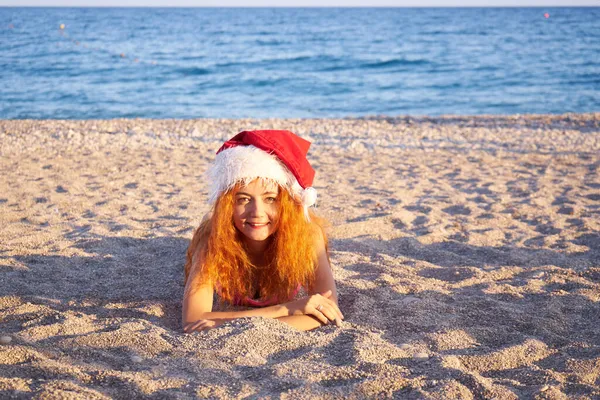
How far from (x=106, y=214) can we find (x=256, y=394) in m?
3.43

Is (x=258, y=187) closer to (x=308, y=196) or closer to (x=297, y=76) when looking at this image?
(x=308, y=196)

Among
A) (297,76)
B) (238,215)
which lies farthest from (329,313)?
(297,76)

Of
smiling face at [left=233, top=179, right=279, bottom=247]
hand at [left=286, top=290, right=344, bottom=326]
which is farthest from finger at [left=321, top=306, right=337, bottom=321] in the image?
smiling face at [left=233, top=179, right=279, bottom=247]

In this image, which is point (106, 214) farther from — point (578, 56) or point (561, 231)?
point (578, 56)

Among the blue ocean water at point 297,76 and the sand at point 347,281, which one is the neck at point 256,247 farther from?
the blue ocean water at point 297,76

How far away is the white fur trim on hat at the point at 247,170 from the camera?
281 cm

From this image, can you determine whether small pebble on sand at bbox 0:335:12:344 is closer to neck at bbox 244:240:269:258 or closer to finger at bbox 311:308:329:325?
neck at bbox 244:240:269:258

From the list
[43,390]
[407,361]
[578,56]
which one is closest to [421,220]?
[407,361]

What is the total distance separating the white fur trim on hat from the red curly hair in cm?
5

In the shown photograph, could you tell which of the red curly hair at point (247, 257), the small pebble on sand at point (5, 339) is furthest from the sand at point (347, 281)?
the red curly hair at point (247, 257)

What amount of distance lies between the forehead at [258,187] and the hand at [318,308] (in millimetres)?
587

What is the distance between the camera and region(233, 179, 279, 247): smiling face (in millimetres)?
2895

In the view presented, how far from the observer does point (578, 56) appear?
24094 mm

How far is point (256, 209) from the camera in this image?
2.93 meters
